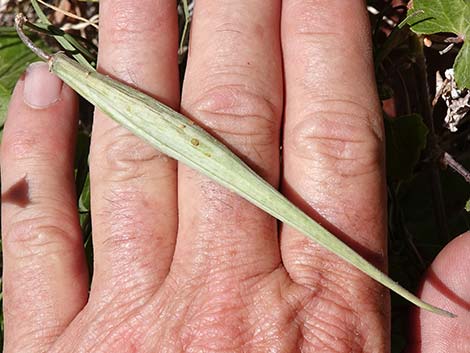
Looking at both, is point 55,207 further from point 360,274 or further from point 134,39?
point 360,274

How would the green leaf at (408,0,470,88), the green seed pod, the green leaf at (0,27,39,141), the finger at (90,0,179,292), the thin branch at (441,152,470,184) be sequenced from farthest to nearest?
the green leaf at (0,27,39,141) < the thin branch at (441,152,470,184) < the finger at (90,0,179,292) < the green leaf at (408,0,470,88) < the green seed pod

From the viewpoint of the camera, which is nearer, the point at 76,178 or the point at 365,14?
the point at 365,14

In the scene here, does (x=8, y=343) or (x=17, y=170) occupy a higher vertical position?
(x=17, y=170)

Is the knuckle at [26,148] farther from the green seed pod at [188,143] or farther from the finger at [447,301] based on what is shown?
the finger at [447,301]

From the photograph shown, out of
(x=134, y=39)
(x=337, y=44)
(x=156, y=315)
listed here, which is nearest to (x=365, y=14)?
(x=337, y=44)

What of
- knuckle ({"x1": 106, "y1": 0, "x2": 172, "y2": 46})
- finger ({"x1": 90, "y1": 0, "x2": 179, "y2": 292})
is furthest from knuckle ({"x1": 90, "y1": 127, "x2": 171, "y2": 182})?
knuckle ({"x1": 106, "y1": 0, "x2": 172, "y2": 46})

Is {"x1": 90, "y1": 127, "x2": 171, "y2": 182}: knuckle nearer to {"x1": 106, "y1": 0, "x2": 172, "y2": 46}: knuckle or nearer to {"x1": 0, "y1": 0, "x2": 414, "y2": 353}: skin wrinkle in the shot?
{"x1": 0, "y1": 0, "x2": 414, "y2": 353}: skin wrinkle

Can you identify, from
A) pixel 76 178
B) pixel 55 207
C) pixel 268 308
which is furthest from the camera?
pixel 76 178
